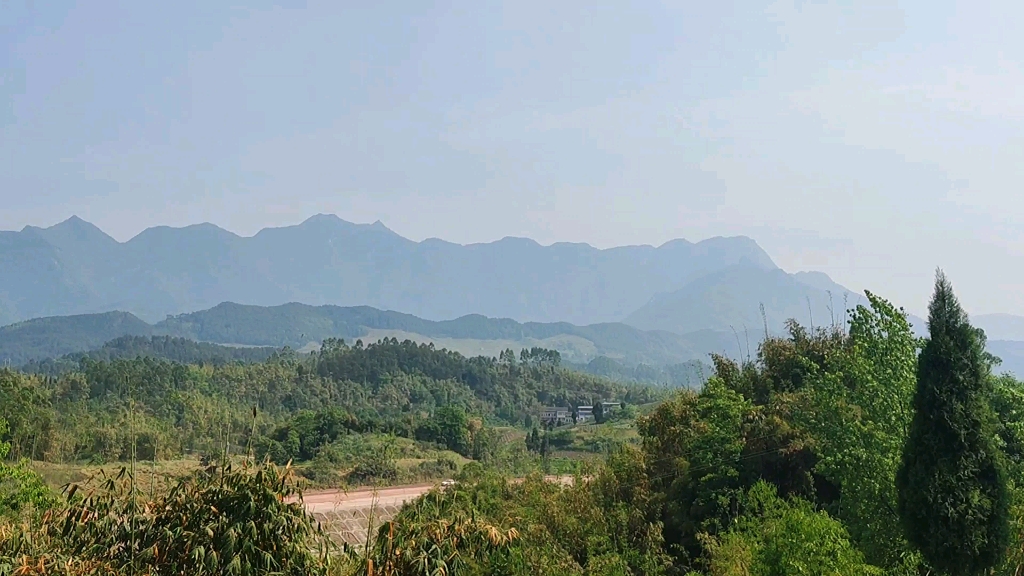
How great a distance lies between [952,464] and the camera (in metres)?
12.9

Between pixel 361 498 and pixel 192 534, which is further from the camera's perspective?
pixel 361 498

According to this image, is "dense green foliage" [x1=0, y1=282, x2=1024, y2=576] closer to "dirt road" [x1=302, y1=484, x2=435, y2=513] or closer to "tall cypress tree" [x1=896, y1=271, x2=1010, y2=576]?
"tall cypress tree" [x1=896, y1=271, x2=1010, y2=576]

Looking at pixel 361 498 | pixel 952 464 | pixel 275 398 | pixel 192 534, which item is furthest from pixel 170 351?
pixel 192 534

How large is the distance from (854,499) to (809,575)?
12.6ft

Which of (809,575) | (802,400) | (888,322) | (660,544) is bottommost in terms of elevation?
(660,544)

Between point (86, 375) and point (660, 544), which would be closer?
point (660, 544)

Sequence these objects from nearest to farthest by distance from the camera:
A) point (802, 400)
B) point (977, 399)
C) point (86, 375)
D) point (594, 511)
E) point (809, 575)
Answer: point (809, 575) < point (977, 399) < point (594, 511) < point (802, 400) < point (86, 375)

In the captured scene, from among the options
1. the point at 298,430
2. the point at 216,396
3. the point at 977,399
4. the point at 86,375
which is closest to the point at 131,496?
the point at 977,399

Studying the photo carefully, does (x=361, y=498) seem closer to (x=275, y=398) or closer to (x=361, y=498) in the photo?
(x=361, y=498)

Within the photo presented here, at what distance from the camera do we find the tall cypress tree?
12.7 m

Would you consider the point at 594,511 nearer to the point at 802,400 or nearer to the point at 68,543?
the point at 802,400

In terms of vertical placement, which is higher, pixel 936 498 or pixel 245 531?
pixel 245 531

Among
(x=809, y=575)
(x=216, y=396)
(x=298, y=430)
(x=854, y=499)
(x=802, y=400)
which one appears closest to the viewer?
(x=809, y=575)

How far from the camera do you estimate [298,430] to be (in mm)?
52969
